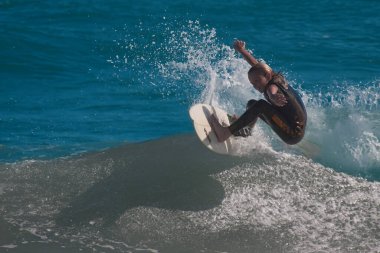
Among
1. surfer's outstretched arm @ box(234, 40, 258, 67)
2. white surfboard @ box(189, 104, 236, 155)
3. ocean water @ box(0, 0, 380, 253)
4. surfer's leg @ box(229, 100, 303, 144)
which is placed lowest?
ocean water @ box(0, 0, 380, 253)

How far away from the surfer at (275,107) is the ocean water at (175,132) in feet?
1.59

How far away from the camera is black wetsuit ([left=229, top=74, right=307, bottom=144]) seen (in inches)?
316

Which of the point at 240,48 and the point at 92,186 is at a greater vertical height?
the point at 240,48

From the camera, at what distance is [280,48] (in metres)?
16.4

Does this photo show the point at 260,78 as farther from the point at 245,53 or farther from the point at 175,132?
the point at 175,132

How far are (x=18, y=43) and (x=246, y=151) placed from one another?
872 cm

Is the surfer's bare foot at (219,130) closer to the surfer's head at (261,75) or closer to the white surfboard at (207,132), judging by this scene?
the white surfboard at (207,132)

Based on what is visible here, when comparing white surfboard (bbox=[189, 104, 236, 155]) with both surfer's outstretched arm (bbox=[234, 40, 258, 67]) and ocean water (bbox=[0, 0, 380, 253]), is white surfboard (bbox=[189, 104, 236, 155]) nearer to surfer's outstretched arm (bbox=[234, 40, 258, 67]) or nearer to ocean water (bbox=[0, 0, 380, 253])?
ocean water (bbox=[0, 0, 380, 253])

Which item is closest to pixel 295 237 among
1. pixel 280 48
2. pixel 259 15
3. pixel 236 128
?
pixel 236 128

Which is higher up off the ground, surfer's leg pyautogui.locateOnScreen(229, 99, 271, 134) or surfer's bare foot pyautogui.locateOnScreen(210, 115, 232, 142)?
surfer's leg pyautogui.locateOnScreen(229, 99, 271, 134)

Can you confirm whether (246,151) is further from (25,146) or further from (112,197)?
(25,146)

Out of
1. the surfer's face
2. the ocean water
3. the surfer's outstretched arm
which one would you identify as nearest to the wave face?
the ocean water

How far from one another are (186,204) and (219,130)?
0.97 meters

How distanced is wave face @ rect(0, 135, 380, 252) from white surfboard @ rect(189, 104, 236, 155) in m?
0.20
